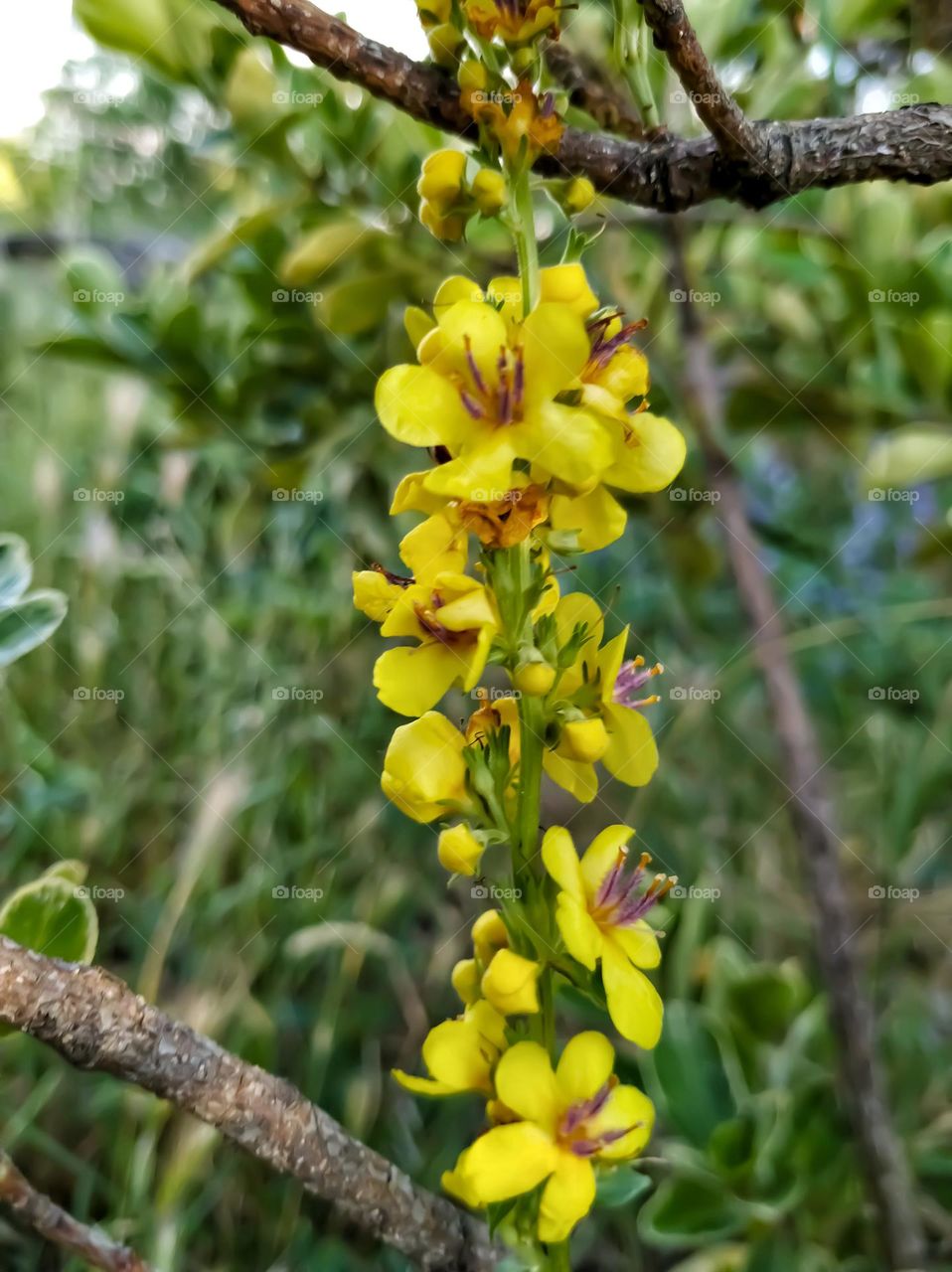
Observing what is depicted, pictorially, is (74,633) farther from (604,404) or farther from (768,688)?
(604,404)

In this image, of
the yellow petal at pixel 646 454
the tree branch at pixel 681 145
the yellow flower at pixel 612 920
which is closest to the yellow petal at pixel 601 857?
the yellow flower at pixel 612 920

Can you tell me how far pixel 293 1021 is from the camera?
852mm

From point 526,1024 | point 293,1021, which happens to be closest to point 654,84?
point 526,1024

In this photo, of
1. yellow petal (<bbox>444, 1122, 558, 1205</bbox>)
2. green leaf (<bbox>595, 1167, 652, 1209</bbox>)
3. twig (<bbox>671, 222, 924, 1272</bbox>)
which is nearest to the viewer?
yellow petal (<bbox>444, 1122, 558, 1205</bbox>)

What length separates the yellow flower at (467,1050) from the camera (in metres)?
0.31

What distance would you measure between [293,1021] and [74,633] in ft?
1.43

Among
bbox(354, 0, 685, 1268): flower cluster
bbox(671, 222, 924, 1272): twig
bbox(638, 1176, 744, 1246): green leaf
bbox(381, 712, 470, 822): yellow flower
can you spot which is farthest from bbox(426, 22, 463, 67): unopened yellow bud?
bbox(638, 1176, 744, 1246): green leaf

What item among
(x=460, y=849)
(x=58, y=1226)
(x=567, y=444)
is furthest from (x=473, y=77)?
(x=58, y=1226)

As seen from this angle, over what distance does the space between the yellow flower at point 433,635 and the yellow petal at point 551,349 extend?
0.19 ft

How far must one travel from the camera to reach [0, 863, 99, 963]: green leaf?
36cm

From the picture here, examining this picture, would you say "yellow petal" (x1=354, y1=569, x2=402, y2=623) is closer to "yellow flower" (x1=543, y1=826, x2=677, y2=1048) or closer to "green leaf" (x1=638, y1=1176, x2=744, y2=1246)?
"yellow flower" (x1=543, y1=826, x2=677, y2=1048)

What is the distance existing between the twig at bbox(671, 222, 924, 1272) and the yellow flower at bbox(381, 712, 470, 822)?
0.32 meters

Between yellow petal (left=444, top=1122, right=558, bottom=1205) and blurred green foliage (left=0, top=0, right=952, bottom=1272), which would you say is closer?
yellow petal (left=444, top=1122, right=558, bottom=1205)

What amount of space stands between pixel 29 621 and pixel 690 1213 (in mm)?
415
